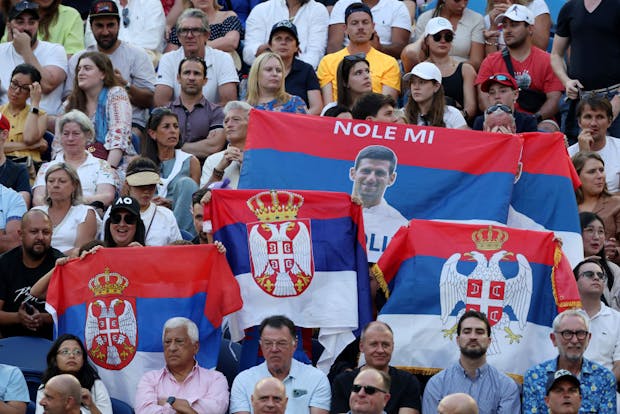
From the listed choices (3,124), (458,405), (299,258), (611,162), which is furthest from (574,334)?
(3,124)

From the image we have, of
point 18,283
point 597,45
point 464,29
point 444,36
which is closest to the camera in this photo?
point 18,283

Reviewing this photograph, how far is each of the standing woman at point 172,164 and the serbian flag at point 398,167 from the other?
4.49 ft

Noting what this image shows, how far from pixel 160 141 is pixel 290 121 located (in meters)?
2.14

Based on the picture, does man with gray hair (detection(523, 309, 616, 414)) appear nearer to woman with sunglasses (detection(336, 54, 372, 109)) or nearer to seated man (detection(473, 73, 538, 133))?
seated man (detection(473, 73, 538, 133))

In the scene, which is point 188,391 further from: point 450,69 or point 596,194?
point 450,69

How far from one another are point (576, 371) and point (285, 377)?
219 cm

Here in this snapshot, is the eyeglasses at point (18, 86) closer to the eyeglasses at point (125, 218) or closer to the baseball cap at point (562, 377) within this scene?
the eyeglasses at point (125, 218)

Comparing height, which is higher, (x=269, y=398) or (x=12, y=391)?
(x=12, y=391)

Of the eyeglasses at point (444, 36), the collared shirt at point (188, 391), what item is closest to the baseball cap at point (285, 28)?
the eyeglasses at point (444, 36)

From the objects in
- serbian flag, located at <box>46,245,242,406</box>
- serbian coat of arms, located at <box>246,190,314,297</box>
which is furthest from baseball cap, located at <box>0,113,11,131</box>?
serbian coat of arms, located at <box>246,190,314,297</box>

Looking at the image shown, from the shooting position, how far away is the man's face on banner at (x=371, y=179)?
1438 cm

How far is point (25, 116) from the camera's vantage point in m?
17.2

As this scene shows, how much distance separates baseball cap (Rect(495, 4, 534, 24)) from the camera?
17.5 m

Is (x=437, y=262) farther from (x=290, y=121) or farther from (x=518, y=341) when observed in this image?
(x=290, y=121)
